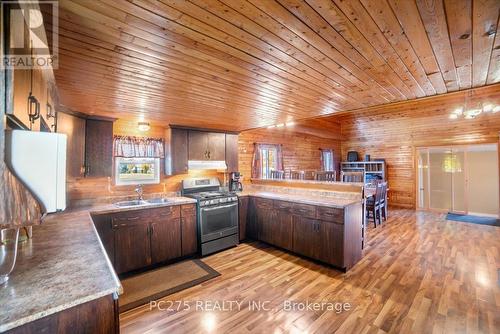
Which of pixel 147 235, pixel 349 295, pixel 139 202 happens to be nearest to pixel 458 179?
pixel 349 295

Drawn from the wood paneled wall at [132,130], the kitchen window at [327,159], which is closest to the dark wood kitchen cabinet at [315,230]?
the wood paneled wall at [132,130]

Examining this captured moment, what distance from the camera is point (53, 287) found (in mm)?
1062

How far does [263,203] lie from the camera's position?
4121 millimetres

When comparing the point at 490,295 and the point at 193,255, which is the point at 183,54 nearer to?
the point at 193,255

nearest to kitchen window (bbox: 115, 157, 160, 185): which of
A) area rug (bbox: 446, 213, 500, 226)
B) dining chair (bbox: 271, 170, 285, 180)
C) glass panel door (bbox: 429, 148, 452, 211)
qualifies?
dining chair (bbox: 271, 170, 285, 180)

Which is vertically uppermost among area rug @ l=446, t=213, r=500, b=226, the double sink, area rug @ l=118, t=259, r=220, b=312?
the double sink

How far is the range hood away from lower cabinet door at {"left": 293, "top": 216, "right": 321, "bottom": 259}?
5.92 feet

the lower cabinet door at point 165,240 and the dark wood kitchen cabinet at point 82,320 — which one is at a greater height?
the dark wood kitchen cabinet at point 82,320

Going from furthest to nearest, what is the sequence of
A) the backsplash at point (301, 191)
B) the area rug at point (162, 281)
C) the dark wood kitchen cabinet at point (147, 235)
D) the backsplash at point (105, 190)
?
the backsplash at point (301, 191) < the backsplash at point (105, 190) < the dark wood kitchen cabinet at point (147, 235) < the area rug at point (162, 281)

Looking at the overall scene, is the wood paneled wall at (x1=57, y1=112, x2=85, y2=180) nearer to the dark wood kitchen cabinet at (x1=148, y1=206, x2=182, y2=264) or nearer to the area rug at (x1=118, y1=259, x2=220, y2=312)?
the dark wood kitchen cabinet at (x1=148, y1=206, x2=182, y2=264)

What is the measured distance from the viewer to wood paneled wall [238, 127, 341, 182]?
17.8 feet

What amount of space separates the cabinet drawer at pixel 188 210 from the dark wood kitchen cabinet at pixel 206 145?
0.94 metres

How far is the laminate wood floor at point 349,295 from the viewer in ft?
6.77

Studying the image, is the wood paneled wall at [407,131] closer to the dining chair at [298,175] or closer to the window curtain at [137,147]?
the dining chair at [298,175]
